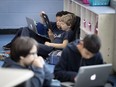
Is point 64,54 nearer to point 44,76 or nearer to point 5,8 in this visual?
point 44,76

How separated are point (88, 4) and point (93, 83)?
8.84ft

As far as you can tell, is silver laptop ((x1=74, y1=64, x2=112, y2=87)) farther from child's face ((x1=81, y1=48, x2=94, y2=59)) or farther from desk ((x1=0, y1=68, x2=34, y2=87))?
desk ((x1=0, y1=68, x2=34, y2=87))

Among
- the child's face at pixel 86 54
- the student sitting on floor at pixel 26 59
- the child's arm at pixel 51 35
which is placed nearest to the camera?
the student sitting on floor at pixel 26 59

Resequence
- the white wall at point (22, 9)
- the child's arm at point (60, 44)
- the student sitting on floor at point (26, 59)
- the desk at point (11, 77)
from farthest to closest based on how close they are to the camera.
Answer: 1. the white wall at point (22, 9)
2. the child's arm at point (60, 44)
3. the student sitting on floor at point (26, 59)
4. the desk at point (11, 77)

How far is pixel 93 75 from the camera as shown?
227 cm

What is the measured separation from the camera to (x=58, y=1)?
6621 millimetres

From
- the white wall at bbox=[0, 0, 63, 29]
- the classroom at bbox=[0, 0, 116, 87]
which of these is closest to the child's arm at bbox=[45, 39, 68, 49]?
the classroom at bbox=[0, 0, 116, 87]

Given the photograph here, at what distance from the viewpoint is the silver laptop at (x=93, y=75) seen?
7.10 feet

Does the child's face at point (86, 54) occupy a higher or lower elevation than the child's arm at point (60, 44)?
higher

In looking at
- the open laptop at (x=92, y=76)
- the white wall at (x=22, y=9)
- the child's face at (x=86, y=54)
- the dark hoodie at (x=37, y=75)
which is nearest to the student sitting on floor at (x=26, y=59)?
the dark hoodie at (x=37, y=75)

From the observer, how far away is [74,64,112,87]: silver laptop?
2.16 meters

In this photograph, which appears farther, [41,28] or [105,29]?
[41,28]

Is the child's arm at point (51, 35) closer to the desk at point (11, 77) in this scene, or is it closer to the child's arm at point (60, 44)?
the child's arm at point (60, 44)

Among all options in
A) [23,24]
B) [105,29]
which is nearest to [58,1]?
[23,24]
